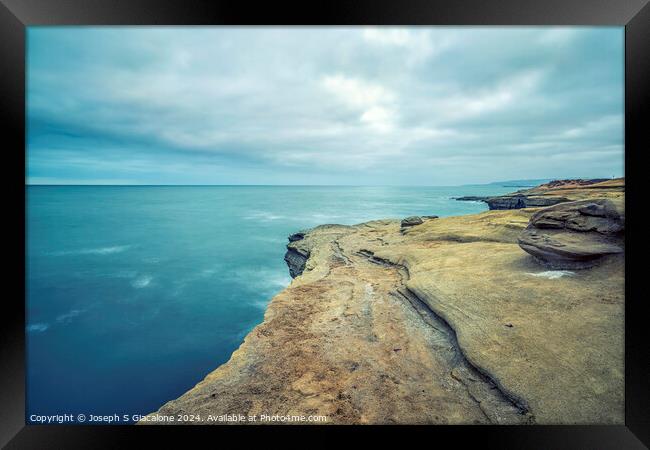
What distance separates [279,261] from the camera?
1852cm

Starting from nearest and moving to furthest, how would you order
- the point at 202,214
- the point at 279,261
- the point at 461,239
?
the point at 461,239
the point at 279,261
the point at 202,214

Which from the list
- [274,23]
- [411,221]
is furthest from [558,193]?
[274,23]

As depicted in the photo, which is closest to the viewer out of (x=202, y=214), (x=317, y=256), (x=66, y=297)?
(x=66, y=297)

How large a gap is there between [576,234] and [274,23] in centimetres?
879

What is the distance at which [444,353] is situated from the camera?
5211mm

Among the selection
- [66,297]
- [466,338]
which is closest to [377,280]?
[466,338]

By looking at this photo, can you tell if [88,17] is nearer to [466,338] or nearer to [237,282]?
[466,338]

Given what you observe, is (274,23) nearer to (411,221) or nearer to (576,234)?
(576,234)

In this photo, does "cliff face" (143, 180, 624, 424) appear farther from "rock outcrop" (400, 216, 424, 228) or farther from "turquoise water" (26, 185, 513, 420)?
"rock outcrop" (400, 216, 424, 228)

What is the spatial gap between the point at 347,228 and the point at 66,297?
14.9 metres

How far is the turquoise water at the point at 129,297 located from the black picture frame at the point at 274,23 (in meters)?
0.29

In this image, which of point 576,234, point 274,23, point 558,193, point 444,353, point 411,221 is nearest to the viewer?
point 274,23

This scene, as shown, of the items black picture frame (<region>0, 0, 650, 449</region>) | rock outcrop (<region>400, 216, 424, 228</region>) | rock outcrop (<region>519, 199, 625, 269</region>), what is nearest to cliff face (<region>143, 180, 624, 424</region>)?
rock outcrop (<region>519, 199, 625, 269</region>)

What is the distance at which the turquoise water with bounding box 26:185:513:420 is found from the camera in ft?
21.1
